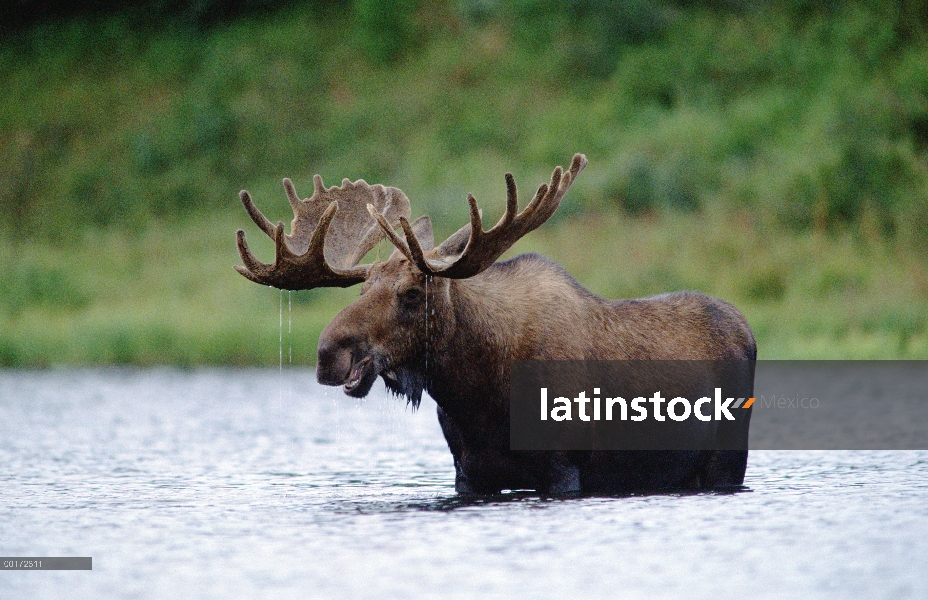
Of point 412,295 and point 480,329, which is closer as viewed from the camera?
point 412,295

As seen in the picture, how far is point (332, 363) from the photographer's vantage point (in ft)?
29.9

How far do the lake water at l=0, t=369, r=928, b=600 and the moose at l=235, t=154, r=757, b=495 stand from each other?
1.13 feet

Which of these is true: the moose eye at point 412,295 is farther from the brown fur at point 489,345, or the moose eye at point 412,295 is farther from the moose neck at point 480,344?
the moose neck at point 480,344

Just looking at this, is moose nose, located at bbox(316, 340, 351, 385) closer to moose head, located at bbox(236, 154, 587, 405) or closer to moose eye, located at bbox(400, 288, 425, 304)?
moose head, located at bbox(236, 154, 587, 405)

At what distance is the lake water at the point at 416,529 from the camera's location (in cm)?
744

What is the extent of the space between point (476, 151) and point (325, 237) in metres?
31.8

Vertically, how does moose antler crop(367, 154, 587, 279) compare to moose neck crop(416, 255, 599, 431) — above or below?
above

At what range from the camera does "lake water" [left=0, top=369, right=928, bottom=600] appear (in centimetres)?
744

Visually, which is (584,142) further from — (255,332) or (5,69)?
(5,69)

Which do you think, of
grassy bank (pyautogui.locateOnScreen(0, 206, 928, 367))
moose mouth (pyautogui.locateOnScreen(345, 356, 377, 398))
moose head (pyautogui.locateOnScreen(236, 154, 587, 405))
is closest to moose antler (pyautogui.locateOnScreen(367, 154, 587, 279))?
moose head (pyautogui.locateOnScreen(236, 154, 587, 405))

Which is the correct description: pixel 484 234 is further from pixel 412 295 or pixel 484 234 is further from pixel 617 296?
pixel 617 296

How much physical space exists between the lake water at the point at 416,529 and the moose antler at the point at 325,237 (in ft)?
2.96

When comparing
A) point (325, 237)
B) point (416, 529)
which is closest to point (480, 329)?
point (325, 237)

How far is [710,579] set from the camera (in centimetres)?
747
